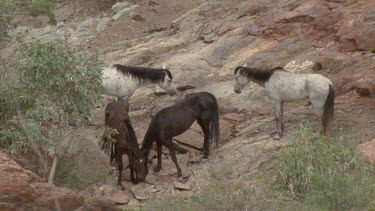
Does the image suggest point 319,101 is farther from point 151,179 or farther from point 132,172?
point 132,172

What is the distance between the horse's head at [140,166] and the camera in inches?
544

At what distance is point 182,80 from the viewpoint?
19.1 m

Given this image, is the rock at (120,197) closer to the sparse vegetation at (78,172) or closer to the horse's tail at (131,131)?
the sparse vegetation at (78,172)

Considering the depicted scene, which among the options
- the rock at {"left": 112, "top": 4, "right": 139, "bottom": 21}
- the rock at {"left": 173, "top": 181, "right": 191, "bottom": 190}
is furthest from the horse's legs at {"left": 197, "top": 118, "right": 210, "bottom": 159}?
the rock at {"left": 112, "top": 4, "right": 139, "bottom": 21}

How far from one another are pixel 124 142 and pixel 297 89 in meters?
3.78

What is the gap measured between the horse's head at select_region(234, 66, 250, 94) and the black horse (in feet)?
4.83

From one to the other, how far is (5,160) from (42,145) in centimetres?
103

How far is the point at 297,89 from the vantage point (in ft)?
48.2

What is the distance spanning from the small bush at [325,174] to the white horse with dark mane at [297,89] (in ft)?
5.23

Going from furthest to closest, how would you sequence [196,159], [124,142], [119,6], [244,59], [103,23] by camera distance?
[119,6], [103,23], [244,59], [196,159], [124,142]

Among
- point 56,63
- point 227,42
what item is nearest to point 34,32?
point 227,42

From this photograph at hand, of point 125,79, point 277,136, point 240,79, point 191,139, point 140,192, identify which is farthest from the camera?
point 125,79

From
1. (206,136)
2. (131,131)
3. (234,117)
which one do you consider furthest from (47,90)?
(234,117)

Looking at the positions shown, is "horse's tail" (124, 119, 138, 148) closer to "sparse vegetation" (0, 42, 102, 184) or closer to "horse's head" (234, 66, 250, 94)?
"sparse vegetation" (0, 42, 102, 184)
